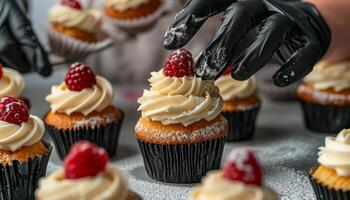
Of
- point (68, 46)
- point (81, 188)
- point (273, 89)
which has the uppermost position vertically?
point (81, 188)

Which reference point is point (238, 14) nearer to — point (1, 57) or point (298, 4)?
point (298, 4)

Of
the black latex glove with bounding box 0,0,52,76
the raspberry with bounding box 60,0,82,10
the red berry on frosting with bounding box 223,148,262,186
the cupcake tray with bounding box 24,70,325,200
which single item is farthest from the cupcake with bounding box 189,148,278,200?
the raspberry with bounding box 60,0,82,10

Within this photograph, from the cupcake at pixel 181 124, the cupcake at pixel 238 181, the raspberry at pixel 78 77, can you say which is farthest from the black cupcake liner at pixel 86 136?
the cupcake at pixel 238 181

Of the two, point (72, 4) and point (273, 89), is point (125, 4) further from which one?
point (273, 89)

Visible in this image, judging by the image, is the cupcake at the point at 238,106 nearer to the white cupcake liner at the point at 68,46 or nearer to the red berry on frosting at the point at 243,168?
the white cupcake liner at the point at 68,46

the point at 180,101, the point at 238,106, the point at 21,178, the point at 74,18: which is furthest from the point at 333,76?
the point at 21,178
